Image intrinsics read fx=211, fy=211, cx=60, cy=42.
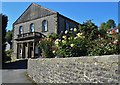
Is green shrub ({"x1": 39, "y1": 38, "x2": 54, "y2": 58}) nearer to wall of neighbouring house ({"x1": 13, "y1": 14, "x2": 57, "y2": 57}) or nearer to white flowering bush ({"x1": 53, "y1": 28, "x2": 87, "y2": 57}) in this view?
white flowering bush ({"x1": 53, "y1": 28, "x2": 87, "y2": 57})

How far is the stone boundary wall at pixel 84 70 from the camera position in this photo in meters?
4.93

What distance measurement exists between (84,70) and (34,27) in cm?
2981

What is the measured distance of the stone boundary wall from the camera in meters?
4.93

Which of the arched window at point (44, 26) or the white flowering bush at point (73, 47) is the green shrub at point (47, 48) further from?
the arched window at point (44, 26)

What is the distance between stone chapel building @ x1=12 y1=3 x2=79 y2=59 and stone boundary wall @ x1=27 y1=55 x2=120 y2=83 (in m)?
22.3

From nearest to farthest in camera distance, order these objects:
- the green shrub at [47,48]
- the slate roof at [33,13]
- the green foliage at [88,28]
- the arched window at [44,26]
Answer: the green shrub at [47,48] → the green foliage at [88,28] → the arched window at [44,26] → the slate roof at [33,13]

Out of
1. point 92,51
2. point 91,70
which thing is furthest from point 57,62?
point 91,70

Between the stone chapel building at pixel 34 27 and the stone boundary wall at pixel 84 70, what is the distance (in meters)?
22.3

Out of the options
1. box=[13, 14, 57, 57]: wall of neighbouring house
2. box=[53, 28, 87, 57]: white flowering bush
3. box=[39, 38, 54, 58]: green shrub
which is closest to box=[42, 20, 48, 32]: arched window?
box=[13, 14, 57, 57]: wall of neighbouring house

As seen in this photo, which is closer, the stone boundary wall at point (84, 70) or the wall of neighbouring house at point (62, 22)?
the stone boundary wall at point (84, 70)

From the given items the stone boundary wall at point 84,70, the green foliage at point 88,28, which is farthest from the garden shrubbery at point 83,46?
the green foliage at point 88,28

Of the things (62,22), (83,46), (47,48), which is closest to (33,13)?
(62,22)

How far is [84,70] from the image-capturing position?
6277 mm

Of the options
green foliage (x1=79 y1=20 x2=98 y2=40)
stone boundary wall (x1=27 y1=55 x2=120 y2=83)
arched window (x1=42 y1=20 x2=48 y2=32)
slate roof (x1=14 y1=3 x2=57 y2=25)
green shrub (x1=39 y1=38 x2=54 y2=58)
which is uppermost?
slate roof (x1=14 y1=3 x2=57 y2=25)
